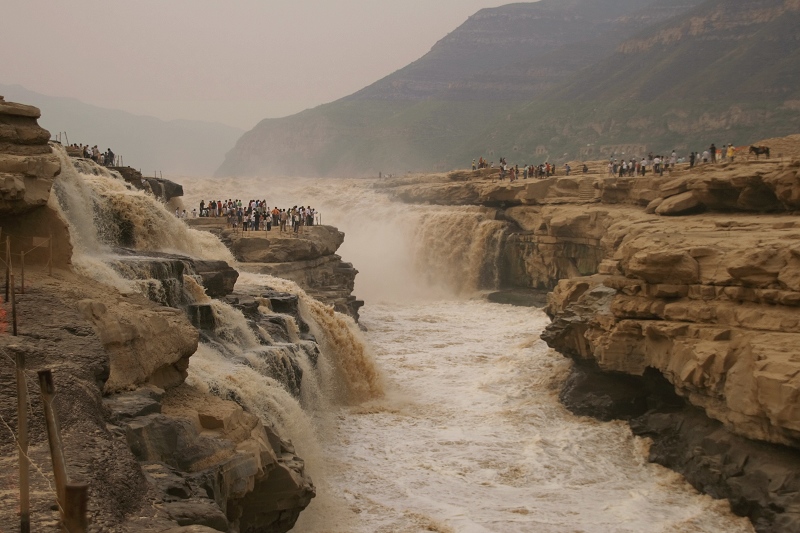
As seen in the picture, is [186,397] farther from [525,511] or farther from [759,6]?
[759,6]

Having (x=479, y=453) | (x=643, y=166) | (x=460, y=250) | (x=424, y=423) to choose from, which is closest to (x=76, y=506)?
(x=479, y=453)

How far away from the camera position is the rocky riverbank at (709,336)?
13219mm

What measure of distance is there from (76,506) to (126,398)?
18.5ft

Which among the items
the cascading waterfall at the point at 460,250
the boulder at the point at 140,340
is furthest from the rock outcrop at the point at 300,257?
the boulder at the point at 140,340

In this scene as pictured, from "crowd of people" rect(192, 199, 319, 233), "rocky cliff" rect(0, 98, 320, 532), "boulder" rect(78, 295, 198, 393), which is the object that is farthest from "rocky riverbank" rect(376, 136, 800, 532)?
"crowd of people" rect(192, 199, 319, 233)

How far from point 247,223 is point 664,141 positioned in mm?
52350

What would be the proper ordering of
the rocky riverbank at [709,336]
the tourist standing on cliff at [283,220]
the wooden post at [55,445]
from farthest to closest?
1. the tourist standing on cliff at [283,220]
2. the rocky riverbank at [709,336]
3. the wooden post at [55,445]

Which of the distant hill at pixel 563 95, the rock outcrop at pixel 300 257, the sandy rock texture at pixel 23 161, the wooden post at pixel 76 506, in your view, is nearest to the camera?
the wooden post at pixel 76 506

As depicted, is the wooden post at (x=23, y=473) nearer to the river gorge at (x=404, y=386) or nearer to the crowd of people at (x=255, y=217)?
the river gorge at (x=404, y=386)

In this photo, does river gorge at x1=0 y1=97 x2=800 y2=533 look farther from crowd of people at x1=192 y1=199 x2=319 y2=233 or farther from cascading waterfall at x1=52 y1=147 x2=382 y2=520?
crowd of people at x1=192 y1=199 x2=319 y2=233

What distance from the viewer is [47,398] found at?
5.93 metres

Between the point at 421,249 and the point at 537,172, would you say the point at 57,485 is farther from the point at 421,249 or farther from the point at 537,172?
the point at 537,172

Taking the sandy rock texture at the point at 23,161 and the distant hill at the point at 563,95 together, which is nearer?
the sandy rock texture at the point at 23,161

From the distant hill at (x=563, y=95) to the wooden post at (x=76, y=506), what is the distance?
218ft
